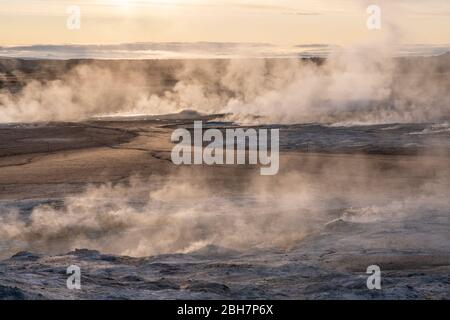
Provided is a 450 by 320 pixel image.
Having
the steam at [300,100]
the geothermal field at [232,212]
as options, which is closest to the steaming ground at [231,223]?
the geothermal field at [232,212]

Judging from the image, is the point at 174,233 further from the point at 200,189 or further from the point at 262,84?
the point at 262,84

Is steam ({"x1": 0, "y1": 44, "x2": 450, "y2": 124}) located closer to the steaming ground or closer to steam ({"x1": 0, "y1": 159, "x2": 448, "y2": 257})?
the steaming ground

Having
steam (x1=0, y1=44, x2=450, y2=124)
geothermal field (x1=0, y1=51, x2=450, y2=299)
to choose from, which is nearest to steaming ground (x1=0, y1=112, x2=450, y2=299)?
geothermal field (x1=0, y1=51, x2=450, y2=299)

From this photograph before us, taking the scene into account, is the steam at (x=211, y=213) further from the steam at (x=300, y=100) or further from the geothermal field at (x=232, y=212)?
the steam at (x=300, y=100)

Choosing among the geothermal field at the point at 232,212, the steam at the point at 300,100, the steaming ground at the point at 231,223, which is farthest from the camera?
the steam at the point at 300,100

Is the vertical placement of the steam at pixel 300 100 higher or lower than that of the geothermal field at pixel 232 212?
higher
